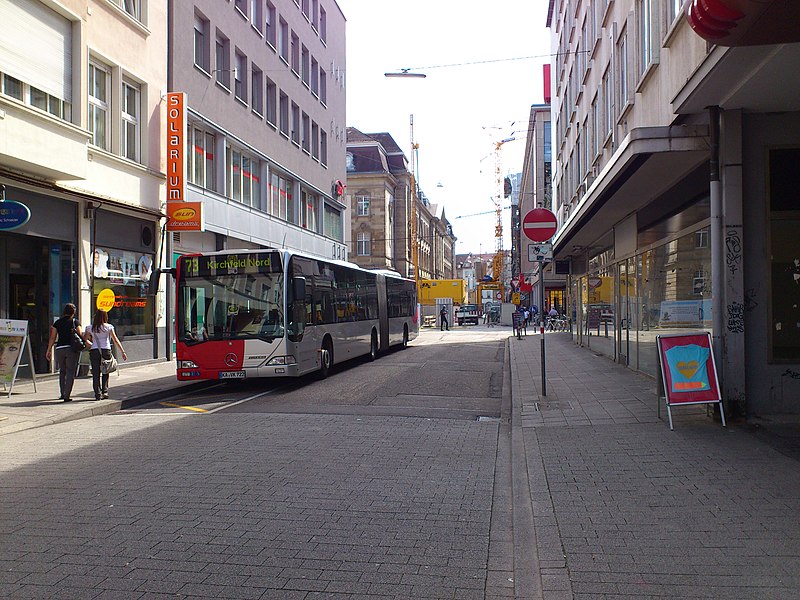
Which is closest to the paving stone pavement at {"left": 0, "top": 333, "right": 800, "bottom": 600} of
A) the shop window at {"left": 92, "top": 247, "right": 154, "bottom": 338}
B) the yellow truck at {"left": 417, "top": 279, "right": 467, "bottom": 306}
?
the shop window at {"left": 92, "top": 247, "right": 154, "bottom": 338}

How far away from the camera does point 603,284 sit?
20953 millimetres

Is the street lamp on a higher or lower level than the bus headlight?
higher

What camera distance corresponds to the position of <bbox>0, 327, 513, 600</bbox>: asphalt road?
4.16 m

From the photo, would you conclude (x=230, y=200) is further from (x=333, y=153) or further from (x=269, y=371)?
(x=333, y=153)

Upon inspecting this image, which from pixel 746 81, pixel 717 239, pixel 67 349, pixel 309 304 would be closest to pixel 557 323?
pixel 309 304

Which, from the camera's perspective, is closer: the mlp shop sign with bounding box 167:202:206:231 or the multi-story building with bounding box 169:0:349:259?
the mlp shop sign with bounding box 167:202:206:231

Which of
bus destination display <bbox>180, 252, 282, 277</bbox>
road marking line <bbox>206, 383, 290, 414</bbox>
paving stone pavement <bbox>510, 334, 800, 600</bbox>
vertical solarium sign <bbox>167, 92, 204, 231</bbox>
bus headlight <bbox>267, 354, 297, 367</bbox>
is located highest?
vertical solarium sign <bbox>167, 92, 204, 231</bbox>

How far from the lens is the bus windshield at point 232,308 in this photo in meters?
13.8

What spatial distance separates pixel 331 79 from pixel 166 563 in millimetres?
37871

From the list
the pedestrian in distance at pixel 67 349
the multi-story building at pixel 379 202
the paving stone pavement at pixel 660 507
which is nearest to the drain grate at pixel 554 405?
the paving stone pavement at pixel 660 507

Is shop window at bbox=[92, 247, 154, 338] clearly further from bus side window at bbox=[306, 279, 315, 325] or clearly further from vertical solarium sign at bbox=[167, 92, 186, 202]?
bus side window at bbox=[306, 279, 315, 325]

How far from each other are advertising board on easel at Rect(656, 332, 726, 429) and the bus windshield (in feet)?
24.4

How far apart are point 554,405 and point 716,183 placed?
405 centimetres

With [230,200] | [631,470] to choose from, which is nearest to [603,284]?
[230,200]
